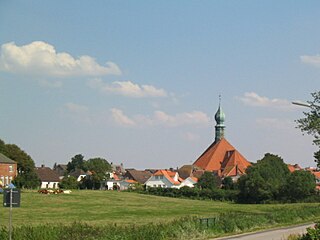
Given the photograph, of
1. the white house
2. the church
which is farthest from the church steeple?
the white house

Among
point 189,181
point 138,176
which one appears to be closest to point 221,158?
point 189,181

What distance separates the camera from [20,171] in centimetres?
11131

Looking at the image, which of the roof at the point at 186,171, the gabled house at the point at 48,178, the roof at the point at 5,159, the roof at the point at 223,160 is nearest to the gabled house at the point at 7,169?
the roof at the point at 5,159

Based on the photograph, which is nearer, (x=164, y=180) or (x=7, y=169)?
(x=7, y=169)

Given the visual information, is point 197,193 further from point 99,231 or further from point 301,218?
point 99,231

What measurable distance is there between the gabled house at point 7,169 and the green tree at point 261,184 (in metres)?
42.6

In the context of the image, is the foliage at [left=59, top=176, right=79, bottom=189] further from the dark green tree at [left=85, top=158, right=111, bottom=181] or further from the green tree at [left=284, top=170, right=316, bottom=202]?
the green tree at [left=284, top=170, right=316, bottom=202]

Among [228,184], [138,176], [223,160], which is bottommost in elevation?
[228,184]

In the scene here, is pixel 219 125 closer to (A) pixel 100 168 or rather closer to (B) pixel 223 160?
(B) pixel 223 160

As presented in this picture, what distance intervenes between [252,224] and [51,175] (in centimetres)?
11636

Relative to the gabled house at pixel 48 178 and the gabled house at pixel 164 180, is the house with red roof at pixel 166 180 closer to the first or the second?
the gabled house at pixel 164 180

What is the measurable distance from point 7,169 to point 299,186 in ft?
173

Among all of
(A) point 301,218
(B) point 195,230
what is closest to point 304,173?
(A) point 301,218

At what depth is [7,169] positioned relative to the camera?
104688 mm
